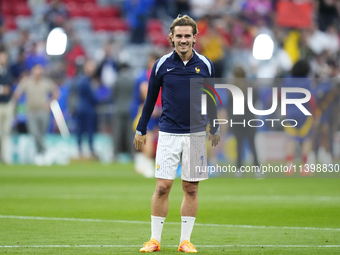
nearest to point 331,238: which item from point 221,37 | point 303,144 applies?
point 303,144

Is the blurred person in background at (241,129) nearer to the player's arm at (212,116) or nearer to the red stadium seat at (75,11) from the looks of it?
the player's arm at (212,116)

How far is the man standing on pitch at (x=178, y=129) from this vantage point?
653 cm

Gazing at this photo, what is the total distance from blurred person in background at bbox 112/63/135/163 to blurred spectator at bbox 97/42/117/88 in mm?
1480

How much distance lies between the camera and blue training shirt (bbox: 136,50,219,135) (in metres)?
6.59

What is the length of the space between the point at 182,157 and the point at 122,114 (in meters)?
13.9

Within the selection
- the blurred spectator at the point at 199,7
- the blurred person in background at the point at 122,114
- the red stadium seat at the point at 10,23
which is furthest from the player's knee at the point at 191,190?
the red stadium seat at the point at 10,23

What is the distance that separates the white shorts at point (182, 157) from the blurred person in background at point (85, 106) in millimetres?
14048

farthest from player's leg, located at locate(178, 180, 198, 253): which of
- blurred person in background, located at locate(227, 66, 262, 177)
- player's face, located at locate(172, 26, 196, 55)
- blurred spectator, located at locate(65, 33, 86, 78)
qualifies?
blurred spectator, located at locate(65, 33, 86, 78)

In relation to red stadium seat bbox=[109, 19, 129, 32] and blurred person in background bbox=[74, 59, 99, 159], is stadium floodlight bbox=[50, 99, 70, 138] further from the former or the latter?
red stadium seat bbox=[109, 19, 129, 32]

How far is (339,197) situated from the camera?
38.9ft

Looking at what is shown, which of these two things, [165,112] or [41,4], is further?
[41,4]

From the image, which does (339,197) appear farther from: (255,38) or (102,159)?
(255,38)

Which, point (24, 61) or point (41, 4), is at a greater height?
point (41, 4)

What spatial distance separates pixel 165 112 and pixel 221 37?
741 inches
